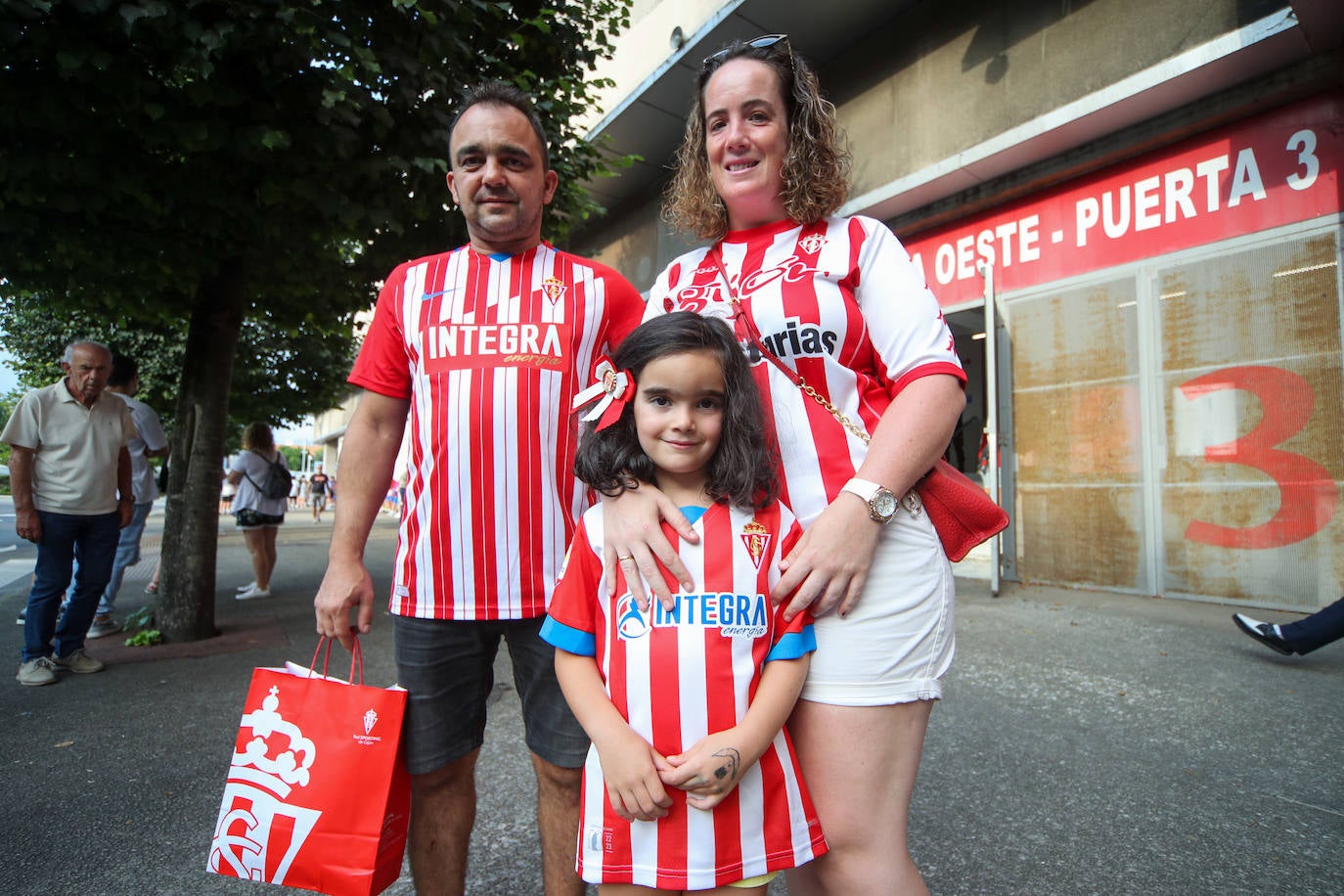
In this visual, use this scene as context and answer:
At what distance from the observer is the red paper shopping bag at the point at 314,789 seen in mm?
1568

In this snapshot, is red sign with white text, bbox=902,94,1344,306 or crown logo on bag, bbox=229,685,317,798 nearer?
crown logo on bag, bbox=229,685,317,798

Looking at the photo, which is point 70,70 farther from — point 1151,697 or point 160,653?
point 1151,697

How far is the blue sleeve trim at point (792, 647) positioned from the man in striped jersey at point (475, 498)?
0.73m

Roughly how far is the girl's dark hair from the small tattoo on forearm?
43cm

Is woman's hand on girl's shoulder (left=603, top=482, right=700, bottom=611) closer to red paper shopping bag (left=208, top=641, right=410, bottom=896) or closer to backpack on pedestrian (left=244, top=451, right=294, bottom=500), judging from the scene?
red paper shopping bag (left=208, top=641, right=410, bottom=896)

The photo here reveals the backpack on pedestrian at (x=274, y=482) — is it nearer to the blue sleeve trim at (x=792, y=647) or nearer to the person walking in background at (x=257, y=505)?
the person walking in background at (x=257, y=505)

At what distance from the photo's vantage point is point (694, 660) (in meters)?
1.25

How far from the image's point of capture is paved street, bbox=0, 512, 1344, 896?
2273 mm

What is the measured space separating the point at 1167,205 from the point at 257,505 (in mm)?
8962

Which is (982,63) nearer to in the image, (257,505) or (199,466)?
(199,466)

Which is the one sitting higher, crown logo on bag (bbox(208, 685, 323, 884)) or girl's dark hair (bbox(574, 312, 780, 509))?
girl's dark hair (bbox(574, 312, 780, 509))

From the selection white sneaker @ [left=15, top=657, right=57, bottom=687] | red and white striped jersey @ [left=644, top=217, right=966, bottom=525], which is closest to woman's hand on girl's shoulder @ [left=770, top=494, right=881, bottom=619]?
red and white striped jersey @ [left=644, top=217, right=966, bottom=525]

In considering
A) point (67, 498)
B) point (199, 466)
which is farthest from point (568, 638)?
point (199, 466)

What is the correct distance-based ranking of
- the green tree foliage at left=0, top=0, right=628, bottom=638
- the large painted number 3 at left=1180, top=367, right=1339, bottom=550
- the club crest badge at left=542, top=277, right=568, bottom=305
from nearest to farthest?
1. the club crest badge at left=542, top=277, right=568, bottom=305
2. the green tree foliage at left=0, top=0, right=628, bottom=638
3. the large painted number 3 at left=1180, top=367, right=1339, bottom=550
